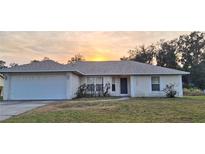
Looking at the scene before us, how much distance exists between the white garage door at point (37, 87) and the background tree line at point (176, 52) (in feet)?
92.0

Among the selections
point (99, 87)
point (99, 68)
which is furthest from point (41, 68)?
point (99, 68)

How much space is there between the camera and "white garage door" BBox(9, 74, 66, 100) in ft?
68.3

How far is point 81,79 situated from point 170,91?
8.24m

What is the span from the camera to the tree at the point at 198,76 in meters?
38.3

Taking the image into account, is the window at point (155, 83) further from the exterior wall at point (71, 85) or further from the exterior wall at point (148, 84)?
the exterior wall at point (71, 85)

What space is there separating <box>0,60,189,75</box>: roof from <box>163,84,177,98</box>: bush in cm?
119

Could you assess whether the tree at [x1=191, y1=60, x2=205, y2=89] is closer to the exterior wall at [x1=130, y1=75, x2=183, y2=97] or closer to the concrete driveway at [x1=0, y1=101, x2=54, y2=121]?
the exterior wall at [x1=130, y1=75, x2=183, y2=97]

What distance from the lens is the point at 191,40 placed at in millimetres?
47750

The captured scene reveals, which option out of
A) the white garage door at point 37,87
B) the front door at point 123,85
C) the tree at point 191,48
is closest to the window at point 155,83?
the front door at point 123,85

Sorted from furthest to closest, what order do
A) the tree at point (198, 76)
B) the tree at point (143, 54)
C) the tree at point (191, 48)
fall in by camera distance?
the tree at point (143, 54), the tree at point (191, 48), the tree at point (198, 76)

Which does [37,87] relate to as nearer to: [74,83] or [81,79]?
[74,83]
